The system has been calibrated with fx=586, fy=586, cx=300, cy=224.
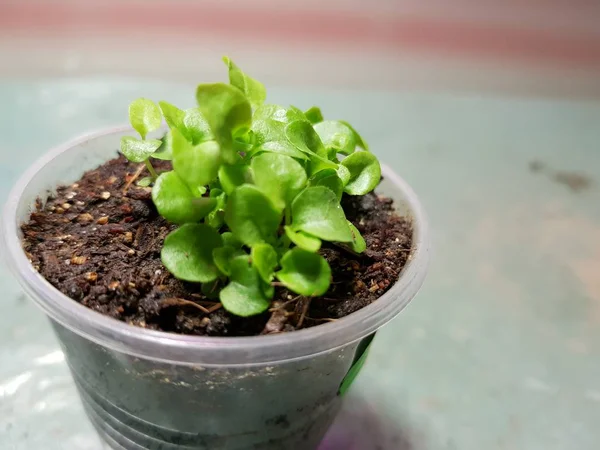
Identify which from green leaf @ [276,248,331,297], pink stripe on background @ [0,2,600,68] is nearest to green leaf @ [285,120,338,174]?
green leaf @ [276,248,331,297]

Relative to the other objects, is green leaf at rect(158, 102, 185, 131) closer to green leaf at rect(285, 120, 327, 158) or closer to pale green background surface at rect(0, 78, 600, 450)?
green leaf at rect(285, 120, 327, 158)

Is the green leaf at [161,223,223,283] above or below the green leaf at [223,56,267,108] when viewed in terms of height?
below

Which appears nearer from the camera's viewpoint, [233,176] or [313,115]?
[233,176]

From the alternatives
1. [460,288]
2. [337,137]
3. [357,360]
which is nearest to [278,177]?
[337,137]

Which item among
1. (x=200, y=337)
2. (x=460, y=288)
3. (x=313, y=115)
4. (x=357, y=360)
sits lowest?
(x=460, y=288)

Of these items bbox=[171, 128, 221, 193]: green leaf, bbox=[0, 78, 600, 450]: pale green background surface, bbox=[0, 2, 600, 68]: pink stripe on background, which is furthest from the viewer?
bbox=[0, 2, 600, 68]: pink stripe on background

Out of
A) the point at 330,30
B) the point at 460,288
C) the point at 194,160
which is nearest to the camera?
the point at 194,160

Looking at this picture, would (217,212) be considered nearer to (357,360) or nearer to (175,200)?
(175,200)
